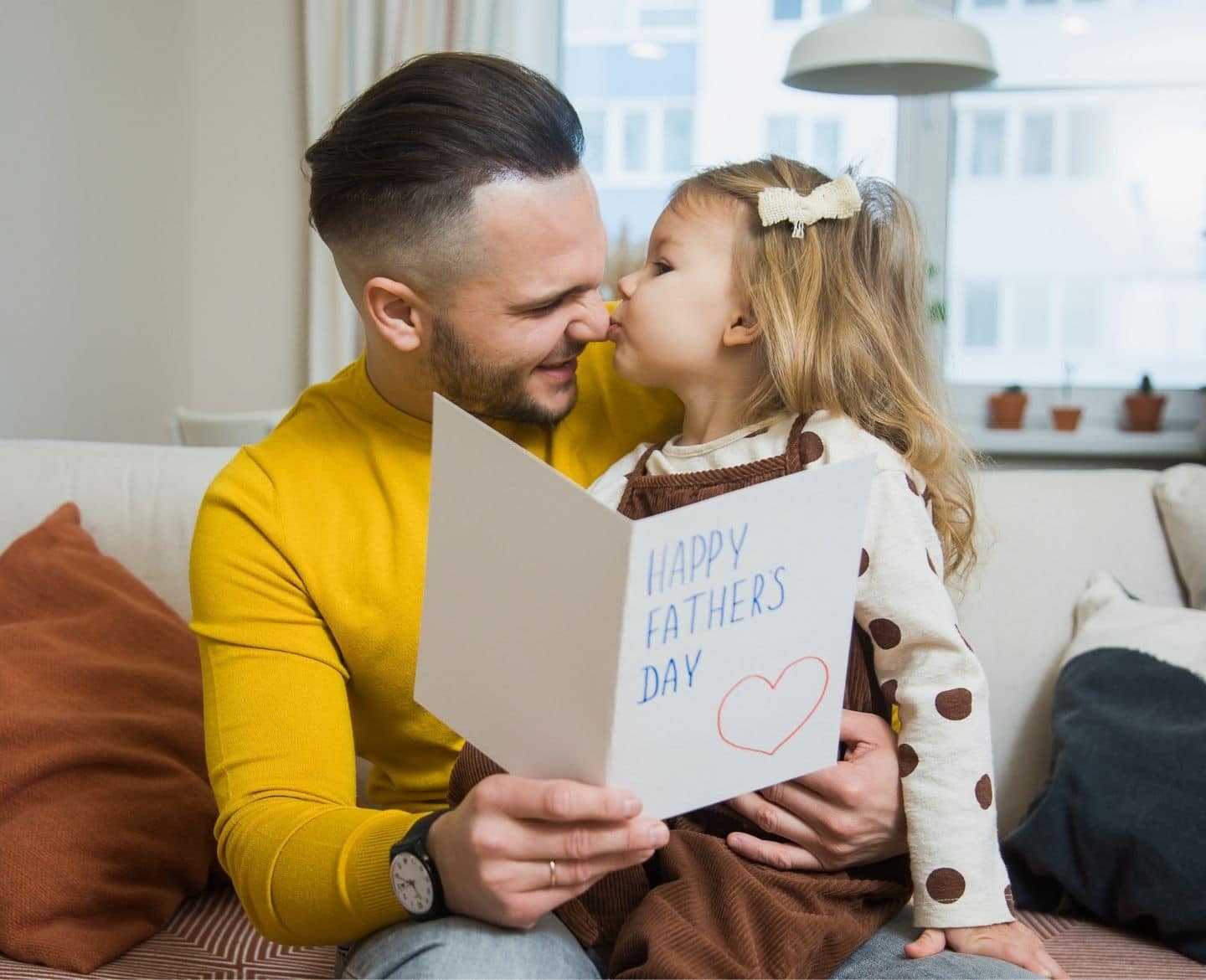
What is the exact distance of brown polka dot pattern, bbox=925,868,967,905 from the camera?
3.17 ft

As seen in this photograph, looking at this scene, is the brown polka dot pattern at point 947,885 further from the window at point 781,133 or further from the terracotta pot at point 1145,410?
the window at point 781,133

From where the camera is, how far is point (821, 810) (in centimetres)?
99

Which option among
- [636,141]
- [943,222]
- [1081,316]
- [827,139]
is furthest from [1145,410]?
[636,141]

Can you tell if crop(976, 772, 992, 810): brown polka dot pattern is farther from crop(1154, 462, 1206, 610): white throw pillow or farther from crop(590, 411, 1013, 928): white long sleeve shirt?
crop(1154, 462, 1206, 610): white throw pillow

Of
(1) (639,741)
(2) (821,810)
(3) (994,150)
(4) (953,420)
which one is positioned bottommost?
(2) (821,810)

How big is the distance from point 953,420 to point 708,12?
116 inches

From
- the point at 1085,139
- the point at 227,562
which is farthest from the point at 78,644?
the point at 1085,139

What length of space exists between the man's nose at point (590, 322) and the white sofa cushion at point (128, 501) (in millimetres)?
722

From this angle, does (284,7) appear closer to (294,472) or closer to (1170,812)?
(294,472)

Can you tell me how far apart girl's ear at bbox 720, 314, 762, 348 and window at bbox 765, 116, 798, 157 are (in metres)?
2.83

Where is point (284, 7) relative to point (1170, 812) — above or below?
above

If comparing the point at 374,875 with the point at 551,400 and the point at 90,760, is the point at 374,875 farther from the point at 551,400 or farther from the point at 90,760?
the point at 90,760

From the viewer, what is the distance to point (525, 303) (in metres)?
1.17

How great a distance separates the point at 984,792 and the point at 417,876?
0.44m
